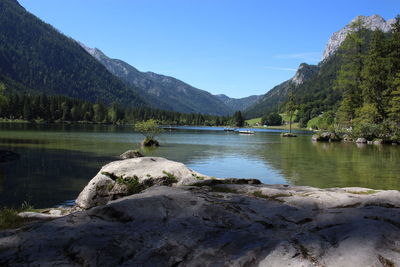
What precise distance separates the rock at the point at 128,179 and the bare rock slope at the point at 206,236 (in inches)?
362

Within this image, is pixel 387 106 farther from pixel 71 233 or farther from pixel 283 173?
pixel 71 233

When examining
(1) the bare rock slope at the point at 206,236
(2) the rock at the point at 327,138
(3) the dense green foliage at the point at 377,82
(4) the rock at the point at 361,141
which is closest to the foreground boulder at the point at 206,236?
(1) the bare rock slope at the point at 206,236

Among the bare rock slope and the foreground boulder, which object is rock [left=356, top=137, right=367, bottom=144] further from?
the bare rock slope

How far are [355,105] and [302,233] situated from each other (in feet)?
361

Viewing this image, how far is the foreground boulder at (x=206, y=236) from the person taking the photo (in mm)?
5621

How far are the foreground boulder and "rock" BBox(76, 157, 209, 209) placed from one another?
925 centimetres

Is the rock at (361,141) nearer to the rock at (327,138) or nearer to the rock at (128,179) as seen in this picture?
the rock at (327,138)

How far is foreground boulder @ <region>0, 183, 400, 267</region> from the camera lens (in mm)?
5621

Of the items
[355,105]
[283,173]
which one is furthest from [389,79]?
[283,173]

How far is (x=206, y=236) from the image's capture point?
6.59 m

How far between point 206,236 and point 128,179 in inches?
491

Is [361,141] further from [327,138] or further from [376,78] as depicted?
[376,78]

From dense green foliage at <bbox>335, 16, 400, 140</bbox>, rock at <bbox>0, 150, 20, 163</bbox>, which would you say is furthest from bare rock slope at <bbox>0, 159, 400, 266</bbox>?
dense green foliage at <bbox>335, 16, 400, 140</bbox>

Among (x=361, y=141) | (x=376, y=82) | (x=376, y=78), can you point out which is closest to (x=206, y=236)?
(x=361, y=141)
